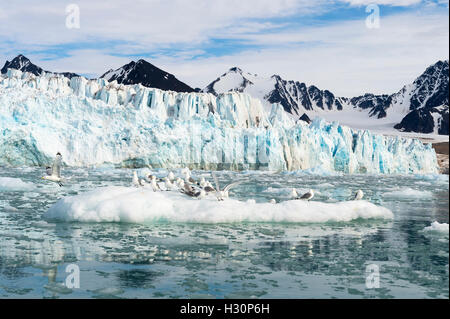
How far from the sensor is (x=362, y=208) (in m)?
15.6

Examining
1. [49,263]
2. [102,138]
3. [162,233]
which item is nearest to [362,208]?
[162,233]

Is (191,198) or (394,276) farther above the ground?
(191,198)

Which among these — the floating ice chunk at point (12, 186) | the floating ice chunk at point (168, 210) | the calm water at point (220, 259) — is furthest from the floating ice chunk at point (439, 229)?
the floating ice chunk at point (12, 186)

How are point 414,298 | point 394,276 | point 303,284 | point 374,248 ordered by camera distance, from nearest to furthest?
point 414,298 < point 303,284 < point 394,276 < point 374,248

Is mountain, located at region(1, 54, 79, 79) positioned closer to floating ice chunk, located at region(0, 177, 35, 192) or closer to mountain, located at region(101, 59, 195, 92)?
mountain, located at region(101, 59, 195, 92)

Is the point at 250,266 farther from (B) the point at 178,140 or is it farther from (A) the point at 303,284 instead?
(B) the point at 178,140

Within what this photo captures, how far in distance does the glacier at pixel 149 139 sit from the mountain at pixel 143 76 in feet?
259

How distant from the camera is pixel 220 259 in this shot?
9.80 meters

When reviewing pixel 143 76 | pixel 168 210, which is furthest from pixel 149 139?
pixel 143 76

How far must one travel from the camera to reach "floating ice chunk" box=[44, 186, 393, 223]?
1377cm

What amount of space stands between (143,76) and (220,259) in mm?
152731

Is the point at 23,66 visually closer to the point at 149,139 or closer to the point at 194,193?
the point at 149,139

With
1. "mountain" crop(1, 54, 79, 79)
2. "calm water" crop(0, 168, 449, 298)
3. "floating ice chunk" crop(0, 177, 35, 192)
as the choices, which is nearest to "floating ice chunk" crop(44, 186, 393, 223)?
"calm water" crop(0, 168, 449, 298)

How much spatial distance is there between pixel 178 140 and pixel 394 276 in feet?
161
